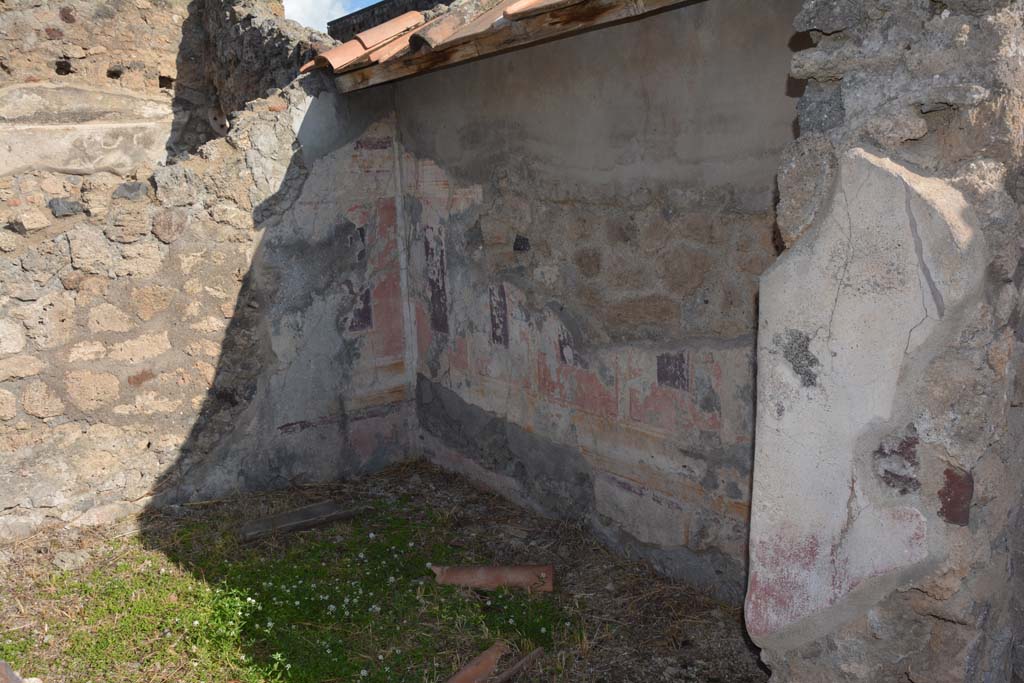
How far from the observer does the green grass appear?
9.56ft

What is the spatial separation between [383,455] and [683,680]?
2396 mm

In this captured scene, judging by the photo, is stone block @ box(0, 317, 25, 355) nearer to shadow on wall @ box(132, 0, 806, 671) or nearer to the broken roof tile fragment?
shadow on wall @ box(132, 0, 806, 671)

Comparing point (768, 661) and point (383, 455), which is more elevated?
point (768, 661)

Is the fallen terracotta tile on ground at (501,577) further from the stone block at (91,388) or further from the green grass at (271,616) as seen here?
the stone block at (91,388)

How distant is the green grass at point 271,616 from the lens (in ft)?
9.56

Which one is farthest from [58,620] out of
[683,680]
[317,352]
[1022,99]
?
[1022,99]

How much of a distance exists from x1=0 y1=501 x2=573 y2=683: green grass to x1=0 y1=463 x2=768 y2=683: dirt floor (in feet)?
0.30

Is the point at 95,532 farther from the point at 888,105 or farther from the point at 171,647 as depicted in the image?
the point at 888,105

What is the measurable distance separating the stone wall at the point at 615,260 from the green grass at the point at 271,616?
641 mm

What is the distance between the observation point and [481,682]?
2795 millimetres

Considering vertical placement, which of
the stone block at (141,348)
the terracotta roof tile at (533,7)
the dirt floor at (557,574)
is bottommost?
the dirt floor at (557,574)

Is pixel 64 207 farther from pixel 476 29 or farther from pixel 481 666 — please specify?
pixel 481 666

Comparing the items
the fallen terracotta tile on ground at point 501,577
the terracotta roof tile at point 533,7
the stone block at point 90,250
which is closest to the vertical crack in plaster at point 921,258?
the terracotta roof tile at point 533,7

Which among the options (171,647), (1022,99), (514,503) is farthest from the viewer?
(514,503)
